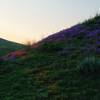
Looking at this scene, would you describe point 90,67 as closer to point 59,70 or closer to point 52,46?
point 59,70

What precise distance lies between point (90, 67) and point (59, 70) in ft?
6.39

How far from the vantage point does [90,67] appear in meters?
17.2

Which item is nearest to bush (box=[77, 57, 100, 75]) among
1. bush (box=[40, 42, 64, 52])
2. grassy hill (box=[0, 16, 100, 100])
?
grassy hill (box=[0, 16, 100, 100])

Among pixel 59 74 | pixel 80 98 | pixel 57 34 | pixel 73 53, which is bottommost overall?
pixel 80 98

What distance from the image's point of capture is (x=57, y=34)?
90.0 ft

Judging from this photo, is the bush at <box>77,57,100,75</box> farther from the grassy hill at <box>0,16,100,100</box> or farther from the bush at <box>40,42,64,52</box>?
the bush at <box>40,42,64,52</box>

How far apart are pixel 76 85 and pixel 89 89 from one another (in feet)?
3.21

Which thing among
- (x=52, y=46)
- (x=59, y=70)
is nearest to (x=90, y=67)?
(x=59, y=70)

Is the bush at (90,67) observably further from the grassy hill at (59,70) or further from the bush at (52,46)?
the bush at (52,46)

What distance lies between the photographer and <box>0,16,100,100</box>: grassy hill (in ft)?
50.3

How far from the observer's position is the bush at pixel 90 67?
17.0 m

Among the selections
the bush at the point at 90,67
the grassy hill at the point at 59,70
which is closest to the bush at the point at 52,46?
the grassy hill at the point at 59,70

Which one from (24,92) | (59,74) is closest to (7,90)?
(24,92)

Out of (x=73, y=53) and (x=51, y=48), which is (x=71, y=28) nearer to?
(x=51, y=48)
